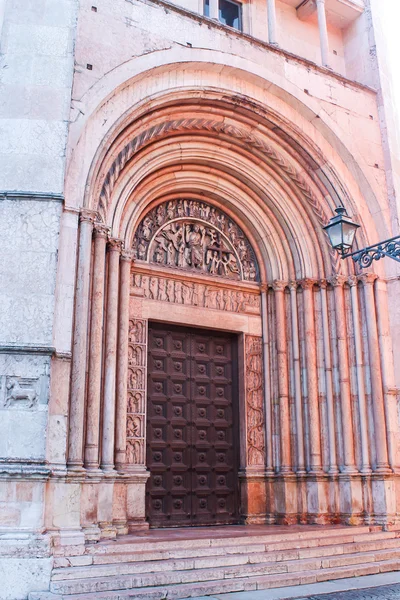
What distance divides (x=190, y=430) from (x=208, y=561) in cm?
276

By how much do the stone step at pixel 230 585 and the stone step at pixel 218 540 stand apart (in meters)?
0.68

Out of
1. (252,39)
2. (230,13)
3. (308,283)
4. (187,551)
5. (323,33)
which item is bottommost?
(187,551)

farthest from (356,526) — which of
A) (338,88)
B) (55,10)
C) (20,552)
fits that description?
(55,10)

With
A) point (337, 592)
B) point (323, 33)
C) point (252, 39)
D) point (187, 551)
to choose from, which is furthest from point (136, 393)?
point (323, 33)

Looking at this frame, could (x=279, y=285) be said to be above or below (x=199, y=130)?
below

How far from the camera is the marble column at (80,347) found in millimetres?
6488

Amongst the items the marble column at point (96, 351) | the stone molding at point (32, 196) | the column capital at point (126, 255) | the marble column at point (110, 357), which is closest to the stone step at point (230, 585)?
the marble column at point (96, 351)

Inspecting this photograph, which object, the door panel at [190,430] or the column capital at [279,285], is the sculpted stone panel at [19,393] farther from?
the column capital at [279,285]

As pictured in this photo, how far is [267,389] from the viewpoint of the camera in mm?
9383

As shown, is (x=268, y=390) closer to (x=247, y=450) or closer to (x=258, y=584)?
(x=247, y=450)

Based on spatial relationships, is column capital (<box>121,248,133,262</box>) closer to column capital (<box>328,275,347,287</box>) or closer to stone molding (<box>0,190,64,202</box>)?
stone molding (<box>0,190,64,202</box>)

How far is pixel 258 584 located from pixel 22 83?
5583 millimetres

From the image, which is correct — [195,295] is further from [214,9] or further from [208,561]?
[214,9]

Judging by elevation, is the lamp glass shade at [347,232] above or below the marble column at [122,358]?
above
